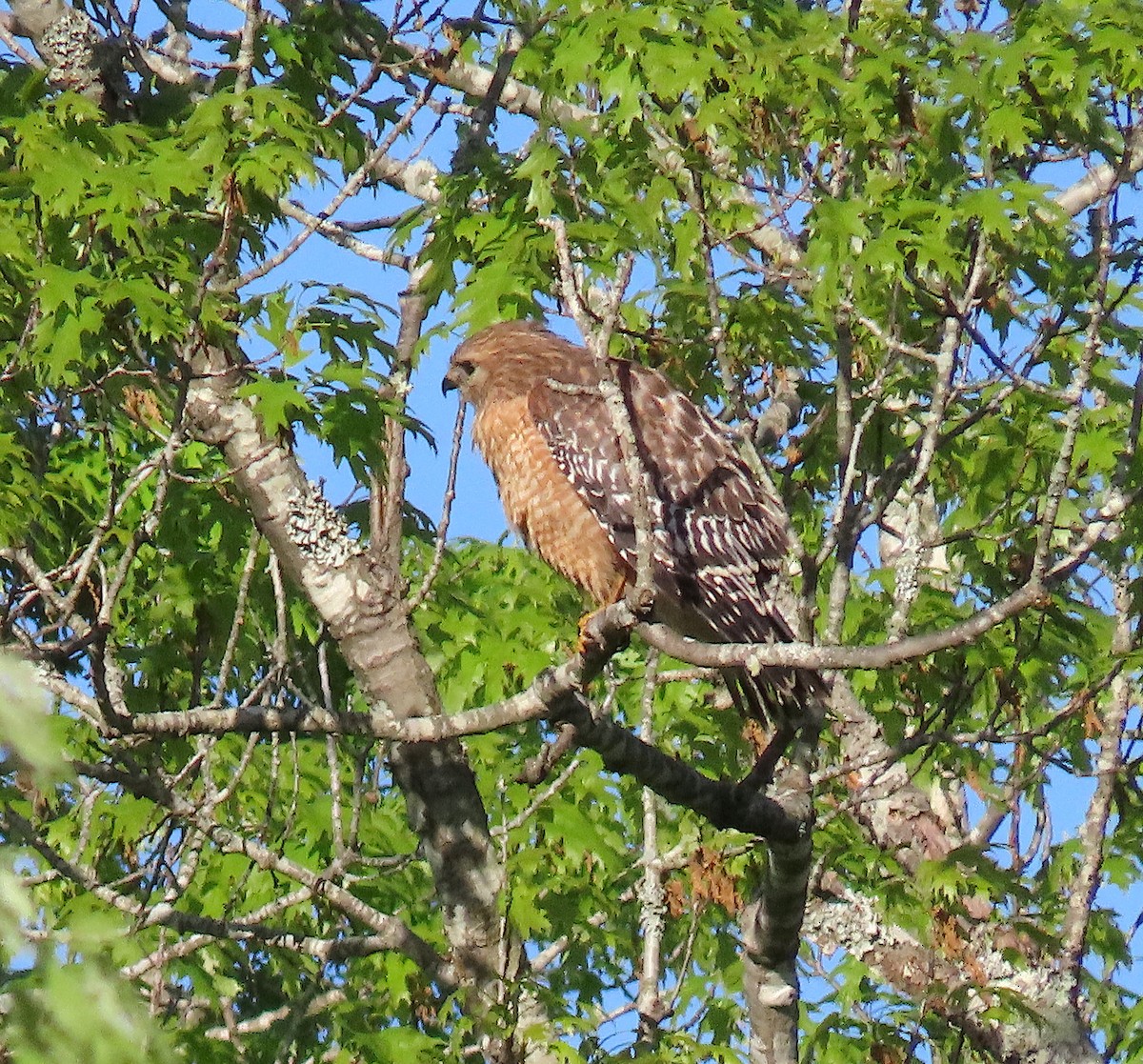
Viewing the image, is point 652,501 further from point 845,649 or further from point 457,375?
point 845,649

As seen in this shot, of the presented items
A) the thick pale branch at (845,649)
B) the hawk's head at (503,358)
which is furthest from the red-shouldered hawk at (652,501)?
the thick pale branch at (845,649)

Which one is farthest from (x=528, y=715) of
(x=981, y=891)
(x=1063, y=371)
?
(x=1063, y=371)

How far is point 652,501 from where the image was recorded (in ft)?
18.0

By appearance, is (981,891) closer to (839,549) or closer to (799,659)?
Result: (839,549)

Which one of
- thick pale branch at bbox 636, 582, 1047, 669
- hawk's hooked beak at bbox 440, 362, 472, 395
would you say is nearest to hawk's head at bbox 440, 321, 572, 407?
hawk's hooked beak at bbox 440, 362, 472, 395

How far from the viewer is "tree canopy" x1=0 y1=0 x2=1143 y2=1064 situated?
15.1 feet

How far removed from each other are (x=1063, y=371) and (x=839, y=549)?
2425 mm

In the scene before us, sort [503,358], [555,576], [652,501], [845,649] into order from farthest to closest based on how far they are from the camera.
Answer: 1. [555,576]
2. [503,358]
3. [652,501]
4. [845,649]

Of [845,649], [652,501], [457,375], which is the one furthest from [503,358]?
[845,649]

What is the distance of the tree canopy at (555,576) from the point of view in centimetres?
460

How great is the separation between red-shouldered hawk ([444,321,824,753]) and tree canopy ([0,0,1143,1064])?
237 millimetres

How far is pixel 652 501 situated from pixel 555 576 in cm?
182

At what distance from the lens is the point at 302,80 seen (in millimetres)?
6051

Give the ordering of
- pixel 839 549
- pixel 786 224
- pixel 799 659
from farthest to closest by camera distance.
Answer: pixel 786 224
pixel 839 549
pixel 799 659
